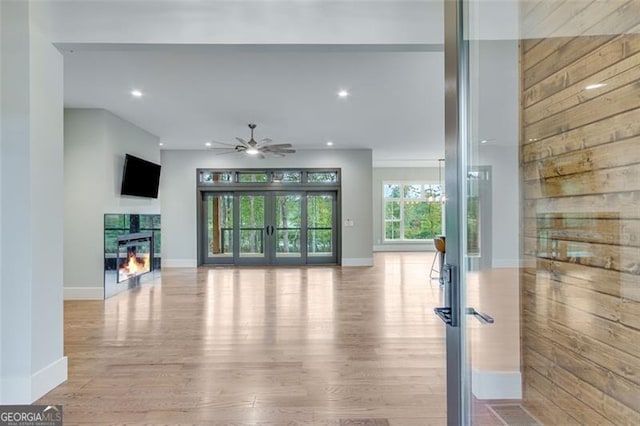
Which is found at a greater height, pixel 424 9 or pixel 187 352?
pixel 424 9

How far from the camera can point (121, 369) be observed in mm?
2771

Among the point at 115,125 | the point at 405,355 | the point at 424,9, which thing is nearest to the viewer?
the point at 424,9

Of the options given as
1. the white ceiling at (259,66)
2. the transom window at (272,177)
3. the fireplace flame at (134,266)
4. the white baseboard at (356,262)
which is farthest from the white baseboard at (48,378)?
the white baseboard at (356,262)

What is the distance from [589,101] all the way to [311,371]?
2500 millimetres

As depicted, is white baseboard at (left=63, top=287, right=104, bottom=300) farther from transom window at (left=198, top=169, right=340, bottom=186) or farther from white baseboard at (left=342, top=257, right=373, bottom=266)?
white baseboard at (left=342, top=257, right=373, bottom=266)

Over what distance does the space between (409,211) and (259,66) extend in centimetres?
958

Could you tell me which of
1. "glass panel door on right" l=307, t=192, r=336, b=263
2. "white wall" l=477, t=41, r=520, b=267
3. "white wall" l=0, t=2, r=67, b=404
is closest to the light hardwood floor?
"white wall" l=0, t=2, r=67, b=404

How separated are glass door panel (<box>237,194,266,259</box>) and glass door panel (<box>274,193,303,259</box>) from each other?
0.37m

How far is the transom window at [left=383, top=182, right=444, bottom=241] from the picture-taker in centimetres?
1232

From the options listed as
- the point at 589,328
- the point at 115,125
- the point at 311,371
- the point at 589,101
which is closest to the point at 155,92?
the point at 115,125

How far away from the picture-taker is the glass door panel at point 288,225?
872 centimetres

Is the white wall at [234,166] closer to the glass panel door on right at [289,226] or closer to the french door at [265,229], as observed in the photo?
the french door at [265,229]

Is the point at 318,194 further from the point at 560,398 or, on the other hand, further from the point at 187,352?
the point at 560,398

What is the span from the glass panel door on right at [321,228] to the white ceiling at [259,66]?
164 cm
